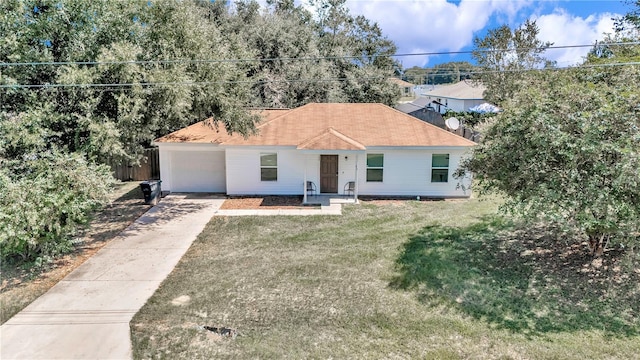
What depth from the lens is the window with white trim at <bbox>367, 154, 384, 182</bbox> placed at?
15.8m

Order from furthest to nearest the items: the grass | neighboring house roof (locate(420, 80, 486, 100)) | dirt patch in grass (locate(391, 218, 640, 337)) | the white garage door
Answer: neighboring house roof (locate(420, 80, 486, 100)) < the white garage door < dirt patch in grass (locate(391, 218, 640, 337)) < the grass

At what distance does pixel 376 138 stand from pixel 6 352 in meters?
12.8

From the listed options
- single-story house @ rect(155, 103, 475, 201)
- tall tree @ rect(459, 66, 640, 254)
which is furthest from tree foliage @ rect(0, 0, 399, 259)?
tall tree @ rect(459, 66, 640, 254)

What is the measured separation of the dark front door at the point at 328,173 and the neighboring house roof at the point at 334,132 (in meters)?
0.99

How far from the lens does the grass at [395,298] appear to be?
609 cm

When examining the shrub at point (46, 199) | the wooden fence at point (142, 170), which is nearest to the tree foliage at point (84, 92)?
the shrub at point (46, 199)

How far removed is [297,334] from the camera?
6426 mm

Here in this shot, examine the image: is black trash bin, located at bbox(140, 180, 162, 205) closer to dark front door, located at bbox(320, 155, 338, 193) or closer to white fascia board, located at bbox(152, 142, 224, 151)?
white fascia board, located at bbox(152, 142, 224, 151)

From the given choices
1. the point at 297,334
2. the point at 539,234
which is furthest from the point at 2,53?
the point at 539,234

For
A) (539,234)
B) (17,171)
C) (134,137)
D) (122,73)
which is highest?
(122,73)

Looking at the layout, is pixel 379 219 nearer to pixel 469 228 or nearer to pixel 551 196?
pixel 469 228

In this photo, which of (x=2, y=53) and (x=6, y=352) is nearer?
(x=6, y=352)

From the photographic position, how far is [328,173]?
52.3 feet

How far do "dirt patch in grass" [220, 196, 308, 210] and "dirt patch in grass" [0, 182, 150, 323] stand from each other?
10.2 feet
